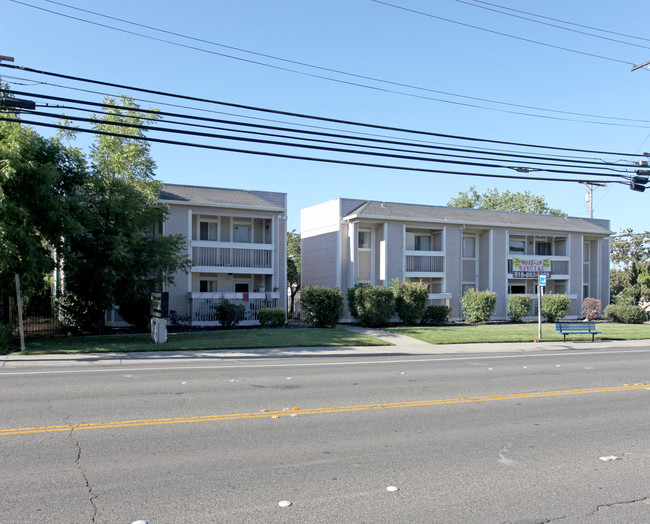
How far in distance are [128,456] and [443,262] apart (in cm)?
2848

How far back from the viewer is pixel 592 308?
36062 mm

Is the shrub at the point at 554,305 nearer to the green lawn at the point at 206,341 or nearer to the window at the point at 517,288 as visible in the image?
the window at the point at 517,288

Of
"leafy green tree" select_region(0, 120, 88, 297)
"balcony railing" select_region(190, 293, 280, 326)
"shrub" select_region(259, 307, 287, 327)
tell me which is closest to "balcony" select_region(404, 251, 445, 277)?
"shrub" select_region(259, 307, 287, 327)

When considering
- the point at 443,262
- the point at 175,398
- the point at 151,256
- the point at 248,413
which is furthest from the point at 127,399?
the point at 443,262

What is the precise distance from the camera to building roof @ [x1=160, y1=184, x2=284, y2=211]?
26.8 m

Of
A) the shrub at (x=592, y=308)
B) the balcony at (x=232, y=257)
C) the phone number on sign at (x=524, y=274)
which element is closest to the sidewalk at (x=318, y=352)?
the balcony at (x=232, y=257)

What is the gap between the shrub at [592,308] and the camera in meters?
35.9

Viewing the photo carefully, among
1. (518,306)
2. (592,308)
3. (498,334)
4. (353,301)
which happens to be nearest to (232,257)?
(353,301)

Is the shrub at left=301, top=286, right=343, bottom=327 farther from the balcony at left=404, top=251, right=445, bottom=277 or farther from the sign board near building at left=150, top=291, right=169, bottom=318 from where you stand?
the sign board near building at left=150, top=291, right=169, bottom=318

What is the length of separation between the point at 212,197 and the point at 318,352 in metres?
13.7

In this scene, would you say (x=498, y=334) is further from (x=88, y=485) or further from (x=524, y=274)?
(x=88, y=485)

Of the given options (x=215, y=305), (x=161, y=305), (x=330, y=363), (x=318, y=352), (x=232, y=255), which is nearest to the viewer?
(x=330, y=363)

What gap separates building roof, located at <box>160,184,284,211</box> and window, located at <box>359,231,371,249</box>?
594 centimetres

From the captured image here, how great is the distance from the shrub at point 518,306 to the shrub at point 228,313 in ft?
54.4
